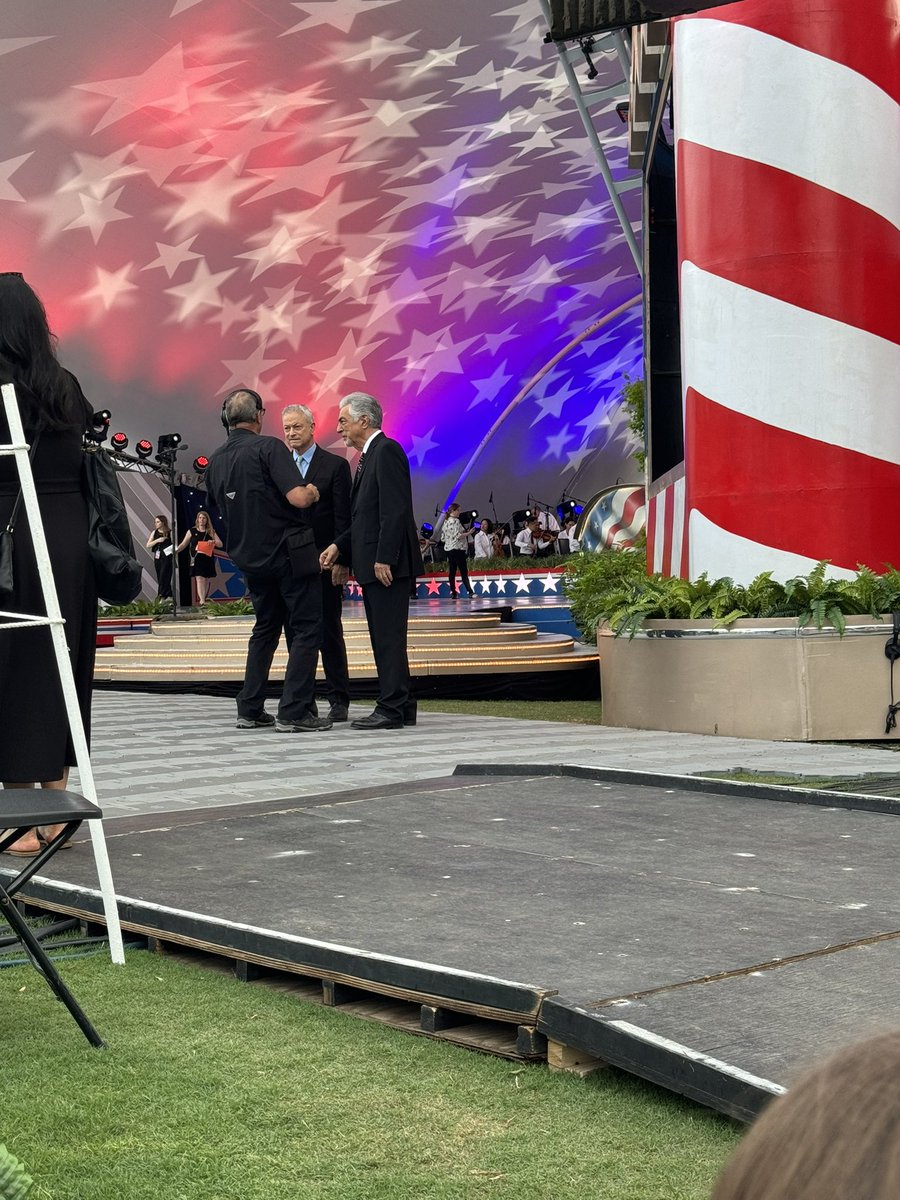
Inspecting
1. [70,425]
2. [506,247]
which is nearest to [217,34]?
[506,247]

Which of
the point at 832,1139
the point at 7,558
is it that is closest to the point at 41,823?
the point at 7,558

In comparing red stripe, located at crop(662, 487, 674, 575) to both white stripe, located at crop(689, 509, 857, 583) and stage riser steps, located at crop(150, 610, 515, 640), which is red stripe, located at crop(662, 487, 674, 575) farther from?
stage riser steps, located at crop(150, 610, 515, 640)

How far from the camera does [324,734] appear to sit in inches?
312

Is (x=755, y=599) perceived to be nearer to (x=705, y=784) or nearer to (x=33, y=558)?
(x=705, y=784)

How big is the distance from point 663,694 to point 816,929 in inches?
187

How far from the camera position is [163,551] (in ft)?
89.0

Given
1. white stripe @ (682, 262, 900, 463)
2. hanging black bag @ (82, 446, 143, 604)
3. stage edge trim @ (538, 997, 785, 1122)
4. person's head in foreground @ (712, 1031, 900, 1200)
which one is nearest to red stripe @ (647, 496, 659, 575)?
white stripe @ (682, 262, 900, 463)

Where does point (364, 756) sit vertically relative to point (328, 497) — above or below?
below

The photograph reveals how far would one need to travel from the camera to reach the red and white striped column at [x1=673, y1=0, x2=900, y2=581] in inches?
283

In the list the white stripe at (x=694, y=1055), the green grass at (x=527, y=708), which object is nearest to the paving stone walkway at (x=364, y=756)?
the green grass at (x=527, y=708)

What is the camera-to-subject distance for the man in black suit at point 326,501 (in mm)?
8461

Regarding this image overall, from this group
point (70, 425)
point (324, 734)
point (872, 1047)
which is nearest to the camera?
point (872, 1047)

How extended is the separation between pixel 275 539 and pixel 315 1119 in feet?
19.8

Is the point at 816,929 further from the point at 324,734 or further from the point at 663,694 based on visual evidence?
the point at 324,734
